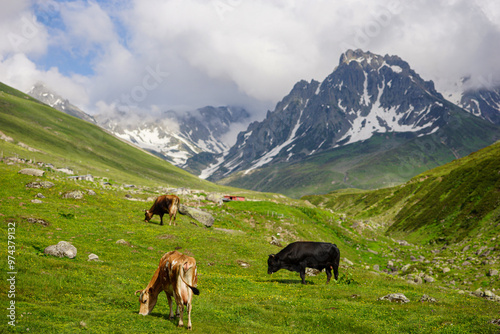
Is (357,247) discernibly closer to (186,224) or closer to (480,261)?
(480,261)

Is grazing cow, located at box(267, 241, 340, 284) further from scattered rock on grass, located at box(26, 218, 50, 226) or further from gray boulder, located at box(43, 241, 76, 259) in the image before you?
scattered rock on grass, located at box(26, 218, 50, 226)

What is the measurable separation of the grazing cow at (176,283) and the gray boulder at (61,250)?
13449 mm

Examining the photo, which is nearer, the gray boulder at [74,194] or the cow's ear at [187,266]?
the cow's ear at [187,266]

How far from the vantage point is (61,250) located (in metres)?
26.0

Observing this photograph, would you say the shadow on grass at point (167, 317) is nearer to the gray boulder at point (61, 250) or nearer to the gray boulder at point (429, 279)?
the gray boulder at point (61, 250)

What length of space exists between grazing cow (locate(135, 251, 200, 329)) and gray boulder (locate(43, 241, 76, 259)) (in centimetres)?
1345

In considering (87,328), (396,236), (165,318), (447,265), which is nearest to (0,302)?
(87,328)

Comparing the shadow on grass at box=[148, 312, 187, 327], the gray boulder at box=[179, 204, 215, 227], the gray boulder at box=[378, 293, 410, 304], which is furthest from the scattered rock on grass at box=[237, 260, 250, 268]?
the gray boulder at box=[179, 204, 215, 227]

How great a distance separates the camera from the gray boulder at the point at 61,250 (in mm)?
25734

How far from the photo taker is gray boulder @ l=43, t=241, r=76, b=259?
2573cm

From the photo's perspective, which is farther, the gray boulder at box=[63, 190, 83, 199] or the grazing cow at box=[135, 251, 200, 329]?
the gray boulder at box=[63, 190, 83, 199]

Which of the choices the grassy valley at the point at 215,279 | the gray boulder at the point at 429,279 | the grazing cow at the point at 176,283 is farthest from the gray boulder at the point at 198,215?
the grazing cow at the point at 176,283

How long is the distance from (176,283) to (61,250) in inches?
644

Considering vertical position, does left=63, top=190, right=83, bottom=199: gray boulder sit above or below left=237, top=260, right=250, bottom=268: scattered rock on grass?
above
